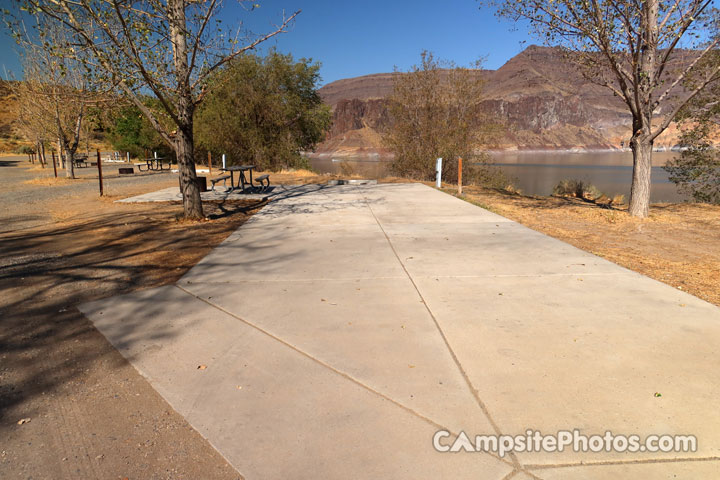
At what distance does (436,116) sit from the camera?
22.9 metres

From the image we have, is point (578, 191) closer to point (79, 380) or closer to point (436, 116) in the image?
point (436, 116)

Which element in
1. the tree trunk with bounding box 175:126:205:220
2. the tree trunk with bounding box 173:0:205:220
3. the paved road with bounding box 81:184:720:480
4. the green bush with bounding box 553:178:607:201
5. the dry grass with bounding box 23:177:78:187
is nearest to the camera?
the paved road with bounding box 81:184:720:480

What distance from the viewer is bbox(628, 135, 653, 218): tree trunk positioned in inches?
369

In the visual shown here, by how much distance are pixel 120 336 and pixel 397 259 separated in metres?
3.32

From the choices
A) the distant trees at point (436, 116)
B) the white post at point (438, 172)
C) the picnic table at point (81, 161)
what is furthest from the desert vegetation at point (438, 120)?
the picnic table at point (81, 161)

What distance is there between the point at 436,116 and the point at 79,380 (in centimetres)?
2208

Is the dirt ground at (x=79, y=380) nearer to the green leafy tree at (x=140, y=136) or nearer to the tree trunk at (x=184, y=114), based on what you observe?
the tree trunk at (x=184, y=114)

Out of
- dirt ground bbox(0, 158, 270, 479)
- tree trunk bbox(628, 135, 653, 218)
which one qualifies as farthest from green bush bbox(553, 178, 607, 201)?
dirt ground bbox(0, 158, 270, 479)

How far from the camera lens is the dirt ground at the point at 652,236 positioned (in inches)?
206

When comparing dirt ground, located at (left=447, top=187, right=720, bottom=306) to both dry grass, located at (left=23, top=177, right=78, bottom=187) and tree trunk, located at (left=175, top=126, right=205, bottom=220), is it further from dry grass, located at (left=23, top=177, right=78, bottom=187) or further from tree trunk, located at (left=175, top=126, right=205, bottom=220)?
dry grass, located at (left=23, top=177, right=78, bottom=187)

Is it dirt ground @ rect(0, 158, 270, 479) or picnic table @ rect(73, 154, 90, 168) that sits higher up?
picnic table @ rect(73, 154, 90, 168)

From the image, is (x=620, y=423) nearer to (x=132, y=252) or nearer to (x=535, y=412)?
(x=535, y=412)

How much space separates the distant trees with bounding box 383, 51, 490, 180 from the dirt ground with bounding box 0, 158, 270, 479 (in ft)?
58.4

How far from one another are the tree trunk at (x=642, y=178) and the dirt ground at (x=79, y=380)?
8.69m
